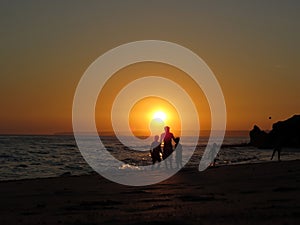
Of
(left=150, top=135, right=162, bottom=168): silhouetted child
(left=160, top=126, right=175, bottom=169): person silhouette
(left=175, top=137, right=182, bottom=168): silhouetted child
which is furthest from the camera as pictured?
(left=150, top=135, right=162, bottom=168): silhouetted child

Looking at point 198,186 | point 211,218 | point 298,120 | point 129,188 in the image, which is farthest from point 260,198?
point 298,120

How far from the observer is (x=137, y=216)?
9.38 meters

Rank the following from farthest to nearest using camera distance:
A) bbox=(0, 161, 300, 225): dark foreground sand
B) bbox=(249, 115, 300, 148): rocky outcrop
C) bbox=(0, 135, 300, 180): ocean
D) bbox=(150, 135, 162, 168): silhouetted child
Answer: bbox=(249, 115, 300, 148): rocky outcrop → bbox=(0, 135, 300, 180): ocean → bbox=(150, 135, 162, 168): silhouetted child → bbox=(0, 161, 300, 225): dark foreground sand

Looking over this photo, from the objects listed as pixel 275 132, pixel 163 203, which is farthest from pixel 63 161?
pixel 163 203

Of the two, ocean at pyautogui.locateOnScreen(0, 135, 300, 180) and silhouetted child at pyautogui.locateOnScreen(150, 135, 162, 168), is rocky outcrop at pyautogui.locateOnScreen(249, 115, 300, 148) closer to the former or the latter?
ocean at pyautogui.locateOnScreen(0, 135, 300, 180)

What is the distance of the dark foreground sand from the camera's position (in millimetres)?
8953

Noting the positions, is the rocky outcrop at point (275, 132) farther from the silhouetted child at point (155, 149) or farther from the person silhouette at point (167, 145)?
the person silhouette at point (167, 145)

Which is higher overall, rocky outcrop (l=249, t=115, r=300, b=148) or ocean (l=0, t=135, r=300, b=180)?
rocky outcrop (l=249, t=115, r=300, b=148)

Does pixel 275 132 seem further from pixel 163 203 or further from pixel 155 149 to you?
pixel 163 203

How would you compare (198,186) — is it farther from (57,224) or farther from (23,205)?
(57,224)

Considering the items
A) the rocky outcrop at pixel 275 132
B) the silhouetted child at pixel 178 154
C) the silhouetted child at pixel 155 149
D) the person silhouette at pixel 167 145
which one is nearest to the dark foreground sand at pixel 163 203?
the person silhouette at pixel 167 145

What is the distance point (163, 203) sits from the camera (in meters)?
11.1

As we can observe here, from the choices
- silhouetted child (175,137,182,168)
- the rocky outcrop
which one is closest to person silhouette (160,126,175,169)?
silhouetted child (175,137,182,168)

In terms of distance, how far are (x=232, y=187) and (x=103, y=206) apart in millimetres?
4425
